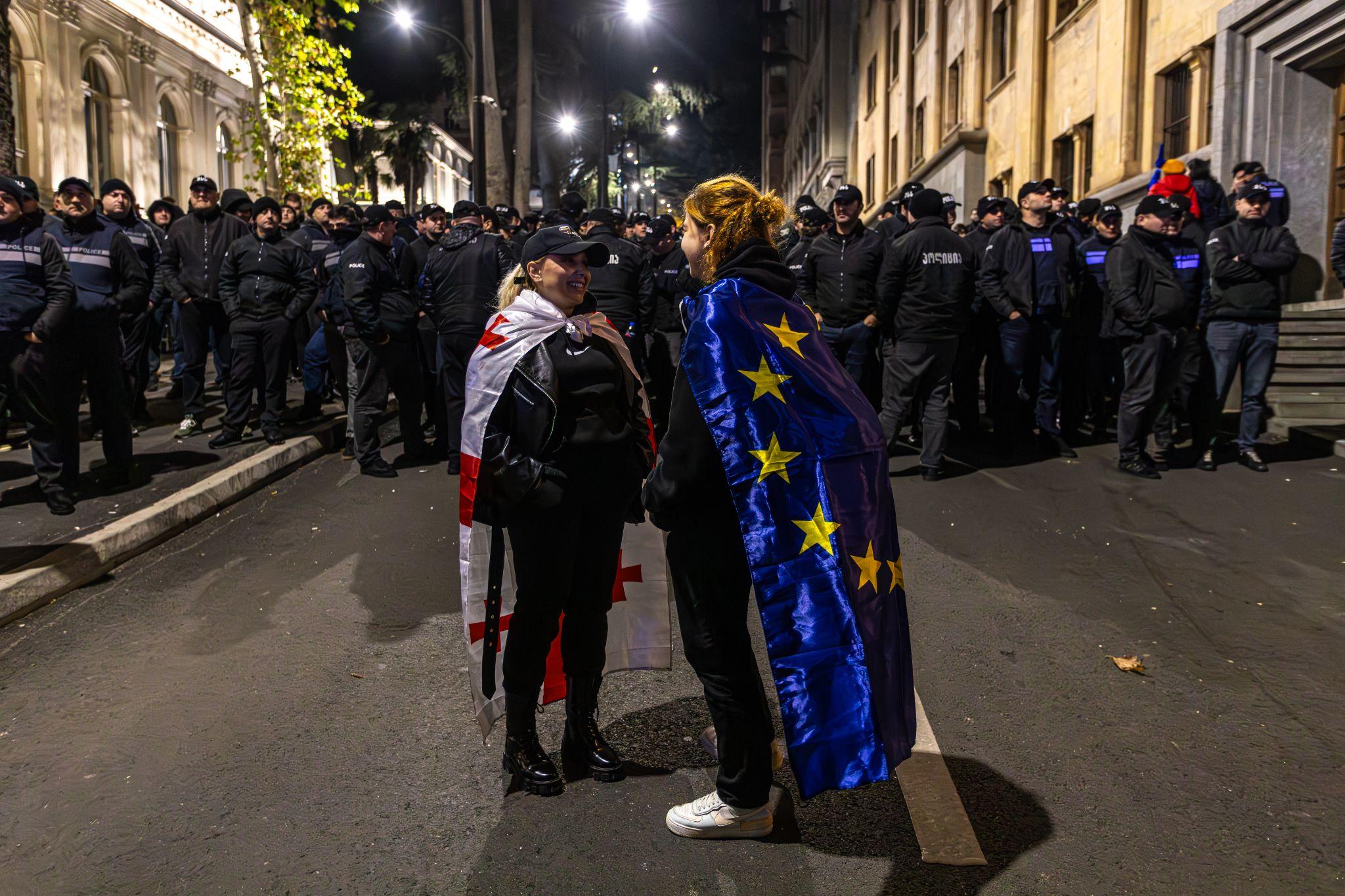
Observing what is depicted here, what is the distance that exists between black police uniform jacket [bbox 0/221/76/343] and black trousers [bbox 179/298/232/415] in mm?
2952

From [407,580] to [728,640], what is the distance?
3.35 metres

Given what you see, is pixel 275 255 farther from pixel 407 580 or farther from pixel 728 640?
pixel 728 640

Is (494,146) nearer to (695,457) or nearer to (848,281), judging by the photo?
(848,281)

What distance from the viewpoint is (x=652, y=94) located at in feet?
107

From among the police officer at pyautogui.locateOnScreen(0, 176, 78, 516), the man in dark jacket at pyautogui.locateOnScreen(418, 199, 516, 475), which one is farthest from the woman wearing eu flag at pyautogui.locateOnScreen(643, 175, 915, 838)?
the man in dark jacket at pyautogui.locateOnScreen(418, 199, 516, 475)

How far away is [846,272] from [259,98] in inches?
572

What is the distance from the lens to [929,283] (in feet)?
28.4

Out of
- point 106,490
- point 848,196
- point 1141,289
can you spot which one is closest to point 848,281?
point 848,196

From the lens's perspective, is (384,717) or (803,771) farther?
(384,717)

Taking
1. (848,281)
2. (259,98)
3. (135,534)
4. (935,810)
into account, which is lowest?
(935,810)

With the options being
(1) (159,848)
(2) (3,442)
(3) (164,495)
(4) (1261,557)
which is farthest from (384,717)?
(2) (3,442)

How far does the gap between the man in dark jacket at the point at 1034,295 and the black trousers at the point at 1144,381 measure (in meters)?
0.83

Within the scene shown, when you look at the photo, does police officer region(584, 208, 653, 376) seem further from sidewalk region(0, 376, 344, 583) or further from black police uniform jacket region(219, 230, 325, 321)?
sidewalk region(0, 376, 344, 583)

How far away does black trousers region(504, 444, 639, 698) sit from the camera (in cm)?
359
